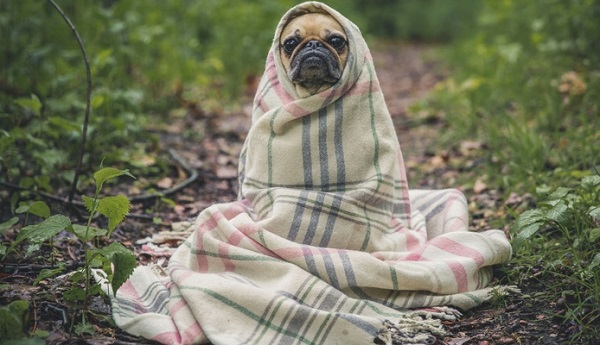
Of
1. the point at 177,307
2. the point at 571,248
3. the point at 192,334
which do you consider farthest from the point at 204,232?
the point at 571,248

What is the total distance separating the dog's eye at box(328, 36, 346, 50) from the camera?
2.61 m

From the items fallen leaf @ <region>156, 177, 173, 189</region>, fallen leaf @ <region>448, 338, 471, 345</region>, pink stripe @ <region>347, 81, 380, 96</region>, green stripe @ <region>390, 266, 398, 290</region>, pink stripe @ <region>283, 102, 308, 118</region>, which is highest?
pink stripe @ <region>347, 81, 380, 96</region>

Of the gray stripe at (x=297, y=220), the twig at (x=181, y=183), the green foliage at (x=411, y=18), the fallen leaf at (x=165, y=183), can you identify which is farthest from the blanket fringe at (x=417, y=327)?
the green foliage at (x=411, y=18)

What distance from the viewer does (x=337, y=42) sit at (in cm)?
262

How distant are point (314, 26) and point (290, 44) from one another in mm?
125

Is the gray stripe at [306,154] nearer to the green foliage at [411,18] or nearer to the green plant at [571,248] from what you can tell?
the green plant at [571,248]

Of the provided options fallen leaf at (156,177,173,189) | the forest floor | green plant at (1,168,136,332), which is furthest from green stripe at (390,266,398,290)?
fallen leaf at (156,177,173,189)

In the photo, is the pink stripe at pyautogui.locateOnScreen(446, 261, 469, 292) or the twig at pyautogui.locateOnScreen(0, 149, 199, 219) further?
the twig at pyautogui.locateOnScreen(0, 149, 199, 219)

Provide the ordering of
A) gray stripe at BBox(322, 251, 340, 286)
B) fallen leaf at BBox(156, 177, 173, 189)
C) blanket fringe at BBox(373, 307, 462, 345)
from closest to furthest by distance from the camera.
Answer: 1. blanket fringe at BBox(373, 307, 462, 345)
2. gray stripe at BBox(322, 251, 340, 286)
3. fallen leaf at BBox(156, 177, 173, 189)

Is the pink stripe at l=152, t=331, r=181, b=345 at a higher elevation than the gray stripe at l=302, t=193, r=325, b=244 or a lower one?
lower

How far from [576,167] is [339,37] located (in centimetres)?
173

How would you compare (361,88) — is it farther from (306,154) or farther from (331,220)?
(331,220)

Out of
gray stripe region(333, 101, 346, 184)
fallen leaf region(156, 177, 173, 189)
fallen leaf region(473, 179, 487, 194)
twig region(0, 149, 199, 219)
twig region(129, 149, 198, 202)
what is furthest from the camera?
fallen leaf region(156, 177, 173, 189)

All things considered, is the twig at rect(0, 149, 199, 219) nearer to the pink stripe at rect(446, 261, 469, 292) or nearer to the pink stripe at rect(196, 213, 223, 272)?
the pink stripe at rect(196, 213, 223, 272)
